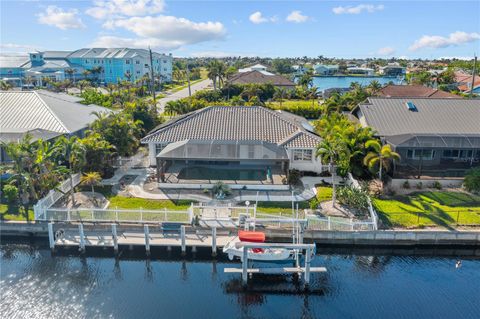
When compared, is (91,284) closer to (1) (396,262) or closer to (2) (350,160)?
(1) (396,262)

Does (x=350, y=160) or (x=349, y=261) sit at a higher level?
(x=350, y=160)

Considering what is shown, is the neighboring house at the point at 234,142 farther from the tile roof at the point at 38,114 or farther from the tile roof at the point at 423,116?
the tile roof at the point at 38,114

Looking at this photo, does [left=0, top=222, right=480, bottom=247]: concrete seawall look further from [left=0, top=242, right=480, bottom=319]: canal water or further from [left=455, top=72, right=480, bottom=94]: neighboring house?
[left=455, top=72, right=480, bottom=94]: neighboring house

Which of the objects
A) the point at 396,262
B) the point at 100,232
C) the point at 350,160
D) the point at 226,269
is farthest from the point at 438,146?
the point at 100,232

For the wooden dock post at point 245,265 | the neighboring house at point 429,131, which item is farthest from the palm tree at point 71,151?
the neighboring house at point 429,131

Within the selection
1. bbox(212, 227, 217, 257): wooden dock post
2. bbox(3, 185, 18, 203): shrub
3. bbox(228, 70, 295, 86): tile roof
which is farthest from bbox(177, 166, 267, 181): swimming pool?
bbox(228, 70, 295, 86): tile roof
